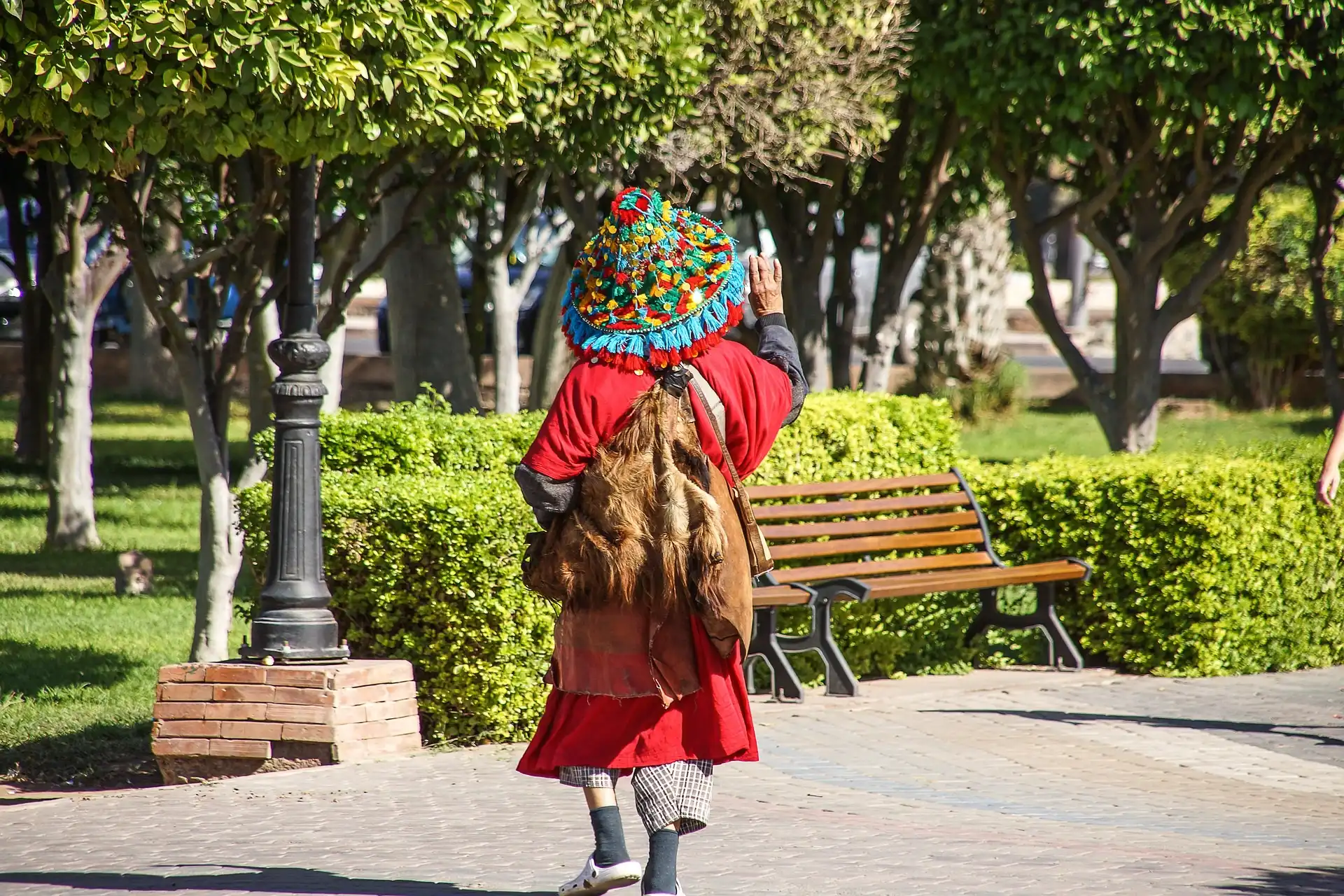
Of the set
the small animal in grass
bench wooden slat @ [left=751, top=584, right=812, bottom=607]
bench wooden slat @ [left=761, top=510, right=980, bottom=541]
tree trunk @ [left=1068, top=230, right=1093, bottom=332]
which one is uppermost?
tree trunk @ [left=1068, top=230, right=1093, bottom=332]

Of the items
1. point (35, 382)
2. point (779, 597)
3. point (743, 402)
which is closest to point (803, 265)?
point (779, 597)

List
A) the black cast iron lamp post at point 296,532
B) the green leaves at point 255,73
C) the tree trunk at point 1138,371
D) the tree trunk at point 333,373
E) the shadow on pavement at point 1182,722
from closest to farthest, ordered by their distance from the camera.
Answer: the green leaves at point 255,73 < the black cast iron lamp post at point 296,532 < the shadow on pavement at point 1182,722 < the tree trunk at point 1138,371 < the tree trunk at point 333,373

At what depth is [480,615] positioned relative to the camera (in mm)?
6078

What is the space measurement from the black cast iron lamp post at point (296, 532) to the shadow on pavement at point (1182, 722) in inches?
105

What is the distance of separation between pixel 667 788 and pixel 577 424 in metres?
0.96

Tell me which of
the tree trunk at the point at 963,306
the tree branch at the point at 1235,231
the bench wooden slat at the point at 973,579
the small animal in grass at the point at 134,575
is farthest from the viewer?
the tree trunk at the point at 963,306

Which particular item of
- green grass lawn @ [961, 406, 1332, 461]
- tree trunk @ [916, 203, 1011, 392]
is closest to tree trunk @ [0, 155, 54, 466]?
green grass lawn @ [961, 406, 1332, 461]

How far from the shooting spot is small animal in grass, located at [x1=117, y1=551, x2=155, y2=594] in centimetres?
1035

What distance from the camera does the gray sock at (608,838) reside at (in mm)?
4098

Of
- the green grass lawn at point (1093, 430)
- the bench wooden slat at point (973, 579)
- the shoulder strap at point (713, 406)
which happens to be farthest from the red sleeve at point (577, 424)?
the green grass lawn at point (1093, 430)

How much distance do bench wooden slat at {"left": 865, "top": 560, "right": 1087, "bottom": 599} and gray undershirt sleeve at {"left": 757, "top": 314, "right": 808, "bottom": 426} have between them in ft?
9.15

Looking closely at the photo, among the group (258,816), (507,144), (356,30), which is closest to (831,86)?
(507,144)

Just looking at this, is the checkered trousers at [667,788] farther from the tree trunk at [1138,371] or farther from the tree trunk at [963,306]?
the tree trunk at [963,306]

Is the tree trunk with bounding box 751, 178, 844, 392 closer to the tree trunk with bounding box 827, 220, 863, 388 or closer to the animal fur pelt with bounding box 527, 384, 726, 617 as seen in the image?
the tree trunk with bounding box 827, 220, 863, 388
